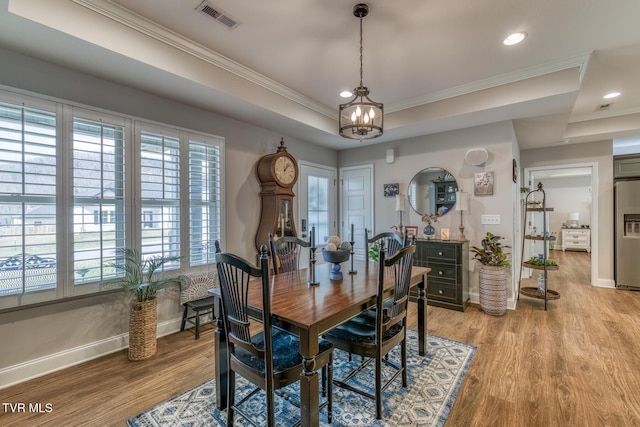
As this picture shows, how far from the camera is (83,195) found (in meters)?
2.49

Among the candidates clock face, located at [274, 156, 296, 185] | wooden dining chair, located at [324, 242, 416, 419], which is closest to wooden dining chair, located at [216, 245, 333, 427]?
wooden dining chair, located at [324, 242, 416, 419]

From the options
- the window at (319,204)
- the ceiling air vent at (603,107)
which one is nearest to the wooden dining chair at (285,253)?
the window at (319,204)

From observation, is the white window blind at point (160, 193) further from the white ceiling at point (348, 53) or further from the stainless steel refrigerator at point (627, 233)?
the stainless steel refrigerator at point (627, 233)

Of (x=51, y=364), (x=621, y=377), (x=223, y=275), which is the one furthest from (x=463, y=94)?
(x=51, y=364)

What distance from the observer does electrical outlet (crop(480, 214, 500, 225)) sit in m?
3.89

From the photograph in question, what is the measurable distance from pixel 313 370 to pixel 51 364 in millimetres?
2418

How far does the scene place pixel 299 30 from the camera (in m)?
2.41

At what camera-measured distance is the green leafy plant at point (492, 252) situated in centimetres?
364

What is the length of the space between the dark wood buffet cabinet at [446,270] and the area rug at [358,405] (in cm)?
151

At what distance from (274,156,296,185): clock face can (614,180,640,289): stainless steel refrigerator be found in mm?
5381

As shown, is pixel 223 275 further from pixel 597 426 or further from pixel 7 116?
pixel 597 426

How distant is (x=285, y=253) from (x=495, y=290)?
8.95 feet

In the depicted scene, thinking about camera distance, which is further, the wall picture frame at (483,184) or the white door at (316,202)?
the white door at (316,202)

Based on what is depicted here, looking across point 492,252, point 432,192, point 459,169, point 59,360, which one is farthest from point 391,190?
point 59,360
